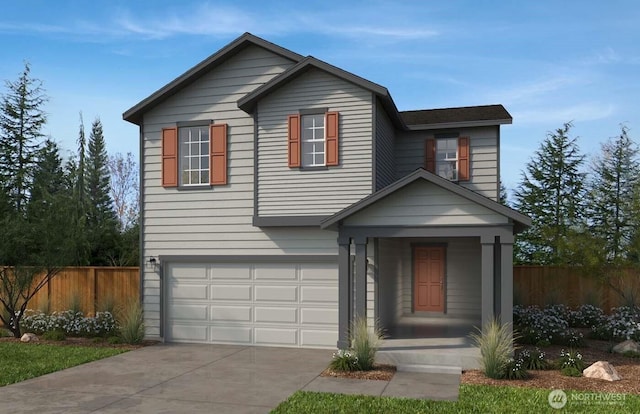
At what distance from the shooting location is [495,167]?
1420 centimetres

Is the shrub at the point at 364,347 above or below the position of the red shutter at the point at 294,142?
below

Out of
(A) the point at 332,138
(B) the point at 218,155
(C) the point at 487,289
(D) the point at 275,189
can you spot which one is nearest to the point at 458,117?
(A) the point at 332,138

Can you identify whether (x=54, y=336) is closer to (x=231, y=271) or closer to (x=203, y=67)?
(x=231, y=271)

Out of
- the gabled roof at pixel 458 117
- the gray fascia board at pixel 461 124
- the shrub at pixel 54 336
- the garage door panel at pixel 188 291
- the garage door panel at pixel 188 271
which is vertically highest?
the gabled roof at pixel 458 117

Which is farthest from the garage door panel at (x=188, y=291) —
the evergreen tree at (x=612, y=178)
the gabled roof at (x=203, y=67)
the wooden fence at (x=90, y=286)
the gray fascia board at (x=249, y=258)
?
the evergreen tree at (x=612, y=178)

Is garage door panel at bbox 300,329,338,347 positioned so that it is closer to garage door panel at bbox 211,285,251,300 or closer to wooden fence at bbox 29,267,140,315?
garage door panel at bbox 211,285,251,300

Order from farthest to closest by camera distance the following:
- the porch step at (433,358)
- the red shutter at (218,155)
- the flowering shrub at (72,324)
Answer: the flowering shrub at (72,324) < the red shutter at (218,155) < the porch step at (433,358)

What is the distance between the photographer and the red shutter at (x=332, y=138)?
12.3m

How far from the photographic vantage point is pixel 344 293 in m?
11.1

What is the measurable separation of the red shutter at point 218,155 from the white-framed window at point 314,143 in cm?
210

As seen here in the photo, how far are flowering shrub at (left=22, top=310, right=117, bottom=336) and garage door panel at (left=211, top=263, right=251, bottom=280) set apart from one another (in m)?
3.24

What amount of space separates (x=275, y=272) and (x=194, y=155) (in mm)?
3664

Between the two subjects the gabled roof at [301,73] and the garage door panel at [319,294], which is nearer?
the gabled roof at [301,73]

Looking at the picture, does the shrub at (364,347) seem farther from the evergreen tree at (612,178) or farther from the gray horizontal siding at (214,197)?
the evergreen tree at (612,178)
